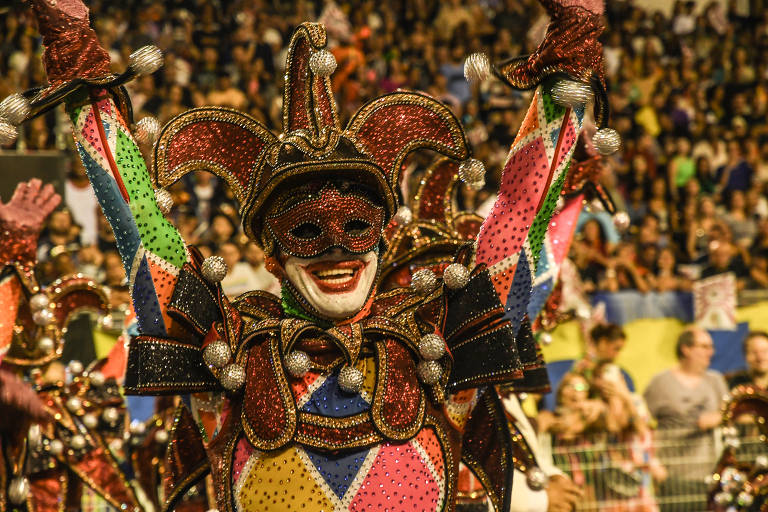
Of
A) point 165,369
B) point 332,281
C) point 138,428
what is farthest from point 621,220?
point 138,428

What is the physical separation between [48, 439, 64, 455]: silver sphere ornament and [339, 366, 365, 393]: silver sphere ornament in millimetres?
1518

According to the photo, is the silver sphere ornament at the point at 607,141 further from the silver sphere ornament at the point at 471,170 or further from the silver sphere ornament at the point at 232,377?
the silver sphere ornament at the point at 232,377

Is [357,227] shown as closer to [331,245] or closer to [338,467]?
[331,245]

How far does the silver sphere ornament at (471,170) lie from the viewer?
261 centimetres

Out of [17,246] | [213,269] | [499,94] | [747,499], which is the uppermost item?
[499,94]

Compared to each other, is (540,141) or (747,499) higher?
(540,141)

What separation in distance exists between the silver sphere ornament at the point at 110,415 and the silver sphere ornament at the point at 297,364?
4.78ft

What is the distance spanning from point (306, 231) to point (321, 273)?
0.11 meters

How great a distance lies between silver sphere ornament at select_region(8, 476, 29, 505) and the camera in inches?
126

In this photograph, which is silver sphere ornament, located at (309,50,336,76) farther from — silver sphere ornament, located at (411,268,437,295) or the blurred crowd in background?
the blurred crowd in background

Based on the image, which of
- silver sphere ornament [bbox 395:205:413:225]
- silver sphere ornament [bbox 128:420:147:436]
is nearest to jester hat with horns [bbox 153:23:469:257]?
silver sphere ornament [bbox 395:205:413:225]

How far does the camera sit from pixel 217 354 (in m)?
2.42

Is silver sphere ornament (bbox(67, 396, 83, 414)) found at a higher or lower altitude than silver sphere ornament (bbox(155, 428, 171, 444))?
higher

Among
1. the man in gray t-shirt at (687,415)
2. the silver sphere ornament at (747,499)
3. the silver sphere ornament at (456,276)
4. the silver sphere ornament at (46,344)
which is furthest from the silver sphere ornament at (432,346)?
the man in gray t-shirt at (687,415)
